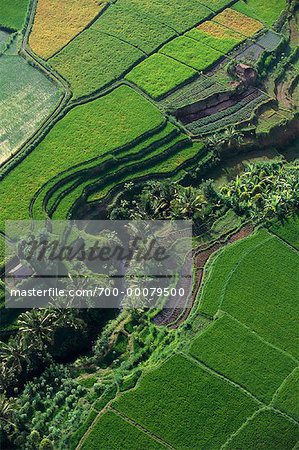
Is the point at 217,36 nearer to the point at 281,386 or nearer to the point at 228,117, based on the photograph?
the point at 228,117

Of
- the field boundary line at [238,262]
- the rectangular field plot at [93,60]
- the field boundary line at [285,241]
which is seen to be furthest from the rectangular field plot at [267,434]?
the rectangular field plot at [93,60]

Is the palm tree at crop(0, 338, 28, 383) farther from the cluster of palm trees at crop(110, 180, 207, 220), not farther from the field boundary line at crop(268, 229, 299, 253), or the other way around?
the field boundary line at crop(268, 229, 299, 253)

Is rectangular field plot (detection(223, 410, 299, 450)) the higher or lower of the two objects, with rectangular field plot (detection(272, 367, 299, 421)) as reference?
lower

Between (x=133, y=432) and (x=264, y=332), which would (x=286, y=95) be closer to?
(x=264, y=332)

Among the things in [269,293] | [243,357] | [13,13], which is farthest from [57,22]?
[243,357]

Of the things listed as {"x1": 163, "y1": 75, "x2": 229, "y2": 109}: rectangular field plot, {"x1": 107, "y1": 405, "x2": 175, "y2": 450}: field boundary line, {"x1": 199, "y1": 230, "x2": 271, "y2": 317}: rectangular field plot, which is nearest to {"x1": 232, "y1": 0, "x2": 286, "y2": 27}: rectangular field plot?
{"x1": 163, "y1": 75, "x2": 229, "y2": 109}: rectangular field plot

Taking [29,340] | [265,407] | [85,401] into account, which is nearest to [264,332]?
[265,407]
